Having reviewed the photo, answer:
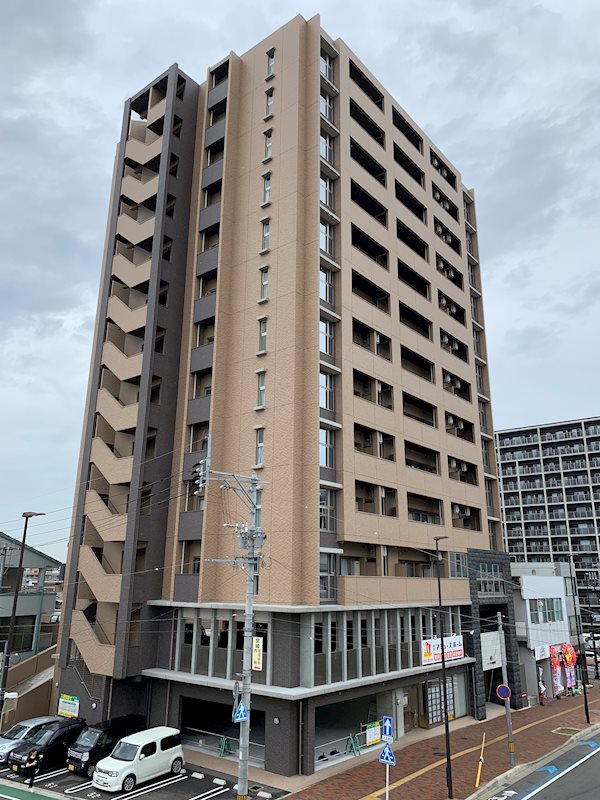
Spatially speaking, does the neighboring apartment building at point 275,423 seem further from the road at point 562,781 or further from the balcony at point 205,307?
the road at point 562,781

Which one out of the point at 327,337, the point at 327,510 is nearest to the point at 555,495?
the point at 327,337

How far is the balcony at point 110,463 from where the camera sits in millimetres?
34969

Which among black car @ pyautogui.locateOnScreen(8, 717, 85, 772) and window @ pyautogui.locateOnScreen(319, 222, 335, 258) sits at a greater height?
window @ pyautogui.locateOnScreen(319, 222, 335, 258)

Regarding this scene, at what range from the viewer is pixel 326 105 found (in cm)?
3834

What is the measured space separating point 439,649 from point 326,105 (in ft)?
119

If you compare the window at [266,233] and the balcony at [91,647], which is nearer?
the balcony at [91,647]

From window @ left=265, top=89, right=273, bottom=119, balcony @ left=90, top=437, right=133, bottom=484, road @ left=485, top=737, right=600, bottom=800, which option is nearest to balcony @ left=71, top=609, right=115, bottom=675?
balcony @ left=90, top=437, right=133, bottom=484

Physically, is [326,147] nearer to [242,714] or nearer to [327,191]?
[327,191]

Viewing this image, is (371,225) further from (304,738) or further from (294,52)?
(304,738)

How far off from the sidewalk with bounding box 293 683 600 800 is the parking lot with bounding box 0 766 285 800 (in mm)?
3337

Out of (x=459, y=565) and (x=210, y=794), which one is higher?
(x=459, y=565)

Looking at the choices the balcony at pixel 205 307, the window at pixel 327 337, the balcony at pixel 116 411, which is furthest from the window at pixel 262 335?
the balcony at pixel 116 411

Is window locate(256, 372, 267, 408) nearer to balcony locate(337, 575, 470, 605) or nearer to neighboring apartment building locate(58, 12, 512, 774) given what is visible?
neighboring apartment building locate(58, 12, 512, 774)

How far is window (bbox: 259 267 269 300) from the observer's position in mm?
34594
